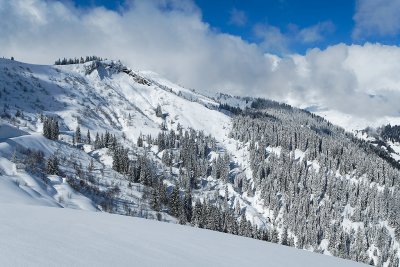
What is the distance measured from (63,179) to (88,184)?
14.1 metres

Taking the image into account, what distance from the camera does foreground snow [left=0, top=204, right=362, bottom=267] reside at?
1502 centimetres

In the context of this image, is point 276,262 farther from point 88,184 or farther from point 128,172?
point 128,172

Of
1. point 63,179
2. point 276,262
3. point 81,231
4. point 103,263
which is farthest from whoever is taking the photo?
point 63,179

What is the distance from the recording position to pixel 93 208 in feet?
389

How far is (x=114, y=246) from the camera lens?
18.8 meters

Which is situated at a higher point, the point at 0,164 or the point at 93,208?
the point at 0,164

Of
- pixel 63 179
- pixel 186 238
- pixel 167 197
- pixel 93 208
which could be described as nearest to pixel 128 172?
pixel 167 197

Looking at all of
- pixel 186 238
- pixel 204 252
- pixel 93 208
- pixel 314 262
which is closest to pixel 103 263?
pixel 204 252

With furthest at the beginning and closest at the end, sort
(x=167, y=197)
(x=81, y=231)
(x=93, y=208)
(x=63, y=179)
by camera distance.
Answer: (x=167, y=197) → (x=63, y=179) → (x=93, y=208) → (x=81, y=231)

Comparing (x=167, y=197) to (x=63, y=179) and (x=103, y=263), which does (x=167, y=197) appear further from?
(x=103, y=263)

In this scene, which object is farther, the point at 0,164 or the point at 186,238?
the point at 0,164

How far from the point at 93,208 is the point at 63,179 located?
26.2 meters

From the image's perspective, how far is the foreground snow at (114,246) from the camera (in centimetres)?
1502

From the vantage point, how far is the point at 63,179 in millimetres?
136750
